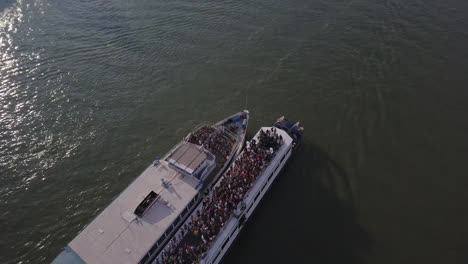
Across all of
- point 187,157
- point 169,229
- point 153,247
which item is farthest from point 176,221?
point 187,157

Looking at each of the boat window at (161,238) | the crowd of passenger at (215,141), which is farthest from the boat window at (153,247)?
the crowd of passenger at (215,141)

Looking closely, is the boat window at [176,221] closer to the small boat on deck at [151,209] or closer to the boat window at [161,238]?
the small boat on deck at [151,209]

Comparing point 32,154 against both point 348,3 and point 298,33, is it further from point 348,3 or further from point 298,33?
point 348,3

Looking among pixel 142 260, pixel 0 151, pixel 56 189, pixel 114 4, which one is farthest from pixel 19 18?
pixel 142 260

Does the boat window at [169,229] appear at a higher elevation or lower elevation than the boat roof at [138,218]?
lower

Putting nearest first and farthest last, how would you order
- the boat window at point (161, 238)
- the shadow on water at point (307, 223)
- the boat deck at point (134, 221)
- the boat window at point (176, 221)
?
the boat deck at point (134, 221) → the boat window at point (161, 238) → the boat window at point (176, 221) → the shadow on water at point (307, 223)

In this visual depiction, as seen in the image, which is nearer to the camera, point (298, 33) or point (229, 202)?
point (229, 202)

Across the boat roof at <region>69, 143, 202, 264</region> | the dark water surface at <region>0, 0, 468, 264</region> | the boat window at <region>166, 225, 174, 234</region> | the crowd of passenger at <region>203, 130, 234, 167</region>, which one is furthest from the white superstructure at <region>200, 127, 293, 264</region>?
the boat roof at <region>69, 143, 202, 264</region>

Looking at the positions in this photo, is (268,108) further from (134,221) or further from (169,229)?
(134,221)
